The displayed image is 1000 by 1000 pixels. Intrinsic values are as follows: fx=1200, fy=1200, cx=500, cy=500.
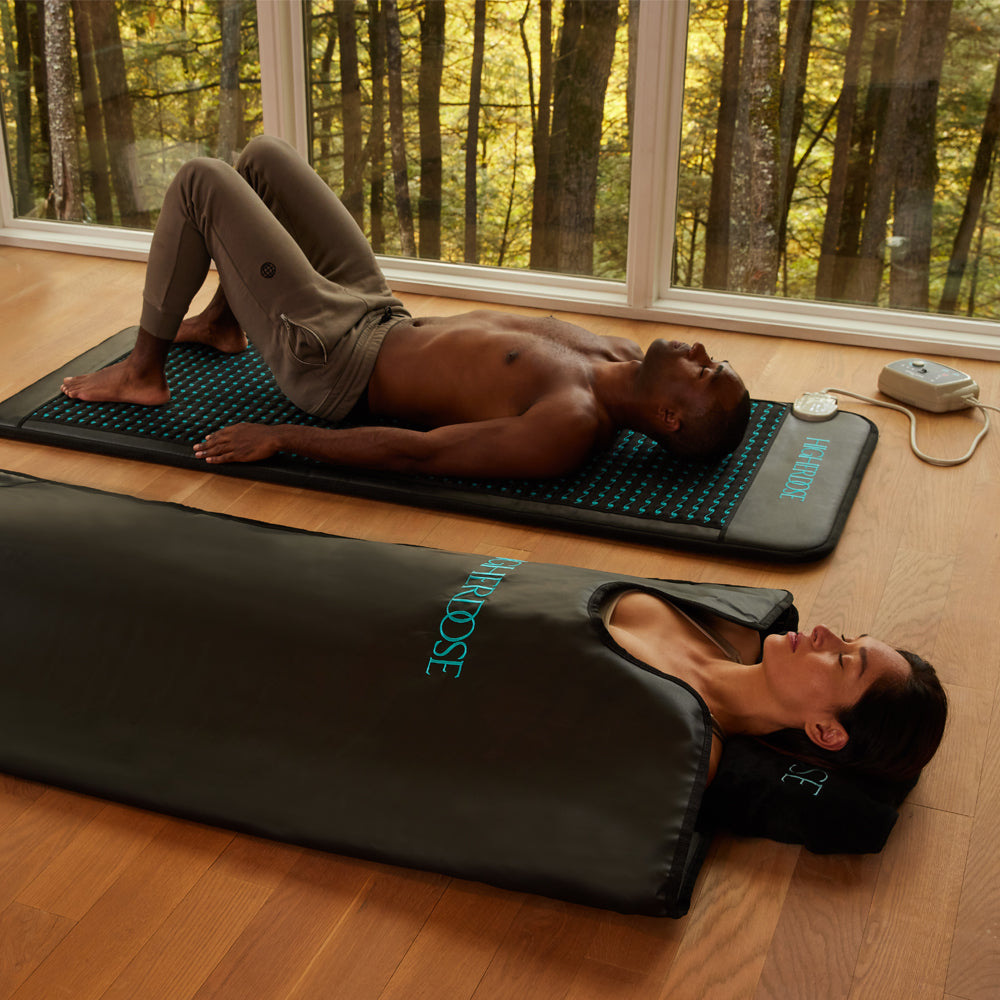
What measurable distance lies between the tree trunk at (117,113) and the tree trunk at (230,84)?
320 millimetres

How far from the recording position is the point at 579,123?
332 cm

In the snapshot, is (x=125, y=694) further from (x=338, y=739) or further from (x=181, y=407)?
(x=181, y=407)

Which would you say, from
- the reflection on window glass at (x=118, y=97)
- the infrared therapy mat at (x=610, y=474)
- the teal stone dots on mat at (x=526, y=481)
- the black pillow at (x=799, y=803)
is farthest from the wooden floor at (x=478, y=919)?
the reflection on window glass at (x=118, y=97)

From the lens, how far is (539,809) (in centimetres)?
155

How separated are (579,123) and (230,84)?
1124 millimetres

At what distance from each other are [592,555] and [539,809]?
32.0 inches

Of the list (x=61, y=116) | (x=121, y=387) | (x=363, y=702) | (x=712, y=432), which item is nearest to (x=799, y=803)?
(x=363, y=702)

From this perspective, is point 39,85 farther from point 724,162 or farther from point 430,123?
point 724,162

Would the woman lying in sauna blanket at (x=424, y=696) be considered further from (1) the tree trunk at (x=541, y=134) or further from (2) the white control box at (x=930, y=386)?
(1) the tree trunk at (x=541, y=134)

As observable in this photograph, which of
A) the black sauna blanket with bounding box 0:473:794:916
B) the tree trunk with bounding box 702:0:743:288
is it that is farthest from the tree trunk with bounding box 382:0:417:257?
the black sauna blanket with bounding box 0:473:794:916

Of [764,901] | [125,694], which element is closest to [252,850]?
[125,694]

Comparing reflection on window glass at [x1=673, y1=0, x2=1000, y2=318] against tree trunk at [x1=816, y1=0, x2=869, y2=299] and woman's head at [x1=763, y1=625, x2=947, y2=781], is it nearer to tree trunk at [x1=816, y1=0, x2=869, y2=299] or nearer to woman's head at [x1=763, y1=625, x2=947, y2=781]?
tree trunk at [x1=816, y1=0, x2=869, y2=299]

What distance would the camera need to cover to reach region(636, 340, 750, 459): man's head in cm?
240

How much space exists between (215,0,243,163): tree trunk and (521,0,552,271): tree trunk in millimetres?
930
